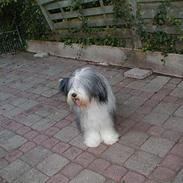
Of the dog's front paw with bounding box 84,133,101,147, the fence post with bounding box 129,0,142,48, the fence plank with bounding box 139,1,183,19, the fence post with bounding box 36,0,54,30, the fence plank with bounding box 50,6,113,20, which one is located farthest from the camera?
the fence post with bounding box 36,0,54,30

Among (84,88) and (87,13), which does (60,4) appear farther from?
(84,88)

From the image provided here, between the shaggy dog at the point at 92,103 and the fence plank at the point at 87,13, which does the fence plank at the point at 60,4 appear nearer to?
the fence plank at the point at 87,13

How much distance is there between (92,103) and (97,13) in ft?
10.8

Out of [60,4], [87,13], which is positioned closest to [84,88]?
[87,13]

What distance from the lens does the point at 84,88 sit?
11.0ft

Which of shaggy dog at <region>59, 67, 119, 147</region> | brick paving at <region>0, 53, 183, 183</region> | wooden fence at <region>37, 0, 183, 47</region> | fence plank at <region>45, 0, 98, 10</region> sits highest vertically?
fence plank at <region>45, 0, 98, 10</region>

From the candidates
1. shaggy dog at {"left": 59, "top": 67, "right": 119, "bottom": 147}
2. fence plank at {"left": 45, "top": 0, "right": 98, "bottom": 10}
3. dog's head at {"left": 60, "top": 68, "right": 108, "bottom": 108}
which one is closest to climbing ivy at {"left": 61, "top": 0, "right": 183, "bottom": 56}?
fence plank at {"left": 45, "top": 0, "right": 98, "bottom": 10}

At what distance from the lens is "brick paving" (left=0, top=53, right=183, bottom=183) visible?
133 inches

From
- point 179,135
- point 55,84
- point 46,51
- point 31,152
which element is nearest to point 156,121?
point 179,135

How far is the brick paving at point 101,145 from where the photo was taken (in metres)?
3.38

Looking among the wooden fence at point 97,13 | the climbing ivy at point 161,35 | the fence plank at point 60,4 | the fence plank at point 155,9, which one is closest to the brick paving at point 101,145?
the climbing ivy at point 161,35

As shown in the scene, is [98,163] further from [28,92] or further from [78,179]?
[28,92]

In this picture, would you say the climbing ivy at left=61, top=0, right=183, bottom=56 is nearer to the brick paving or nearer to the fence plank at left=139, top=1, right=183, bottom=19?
the fence plank at left=139, top=1, right=183, bottom=19

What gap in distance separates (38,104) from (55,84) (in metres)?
0.83
